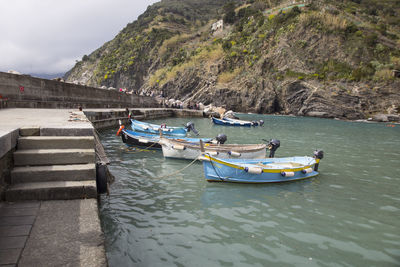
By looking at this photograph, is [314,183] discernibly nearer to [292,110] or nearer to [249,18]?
[292,110]

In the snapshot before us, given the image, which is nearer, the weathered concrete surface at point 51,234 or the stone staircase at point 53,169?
the weathered concrete surface at point 51,234

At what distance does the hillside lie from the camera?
1773 inches

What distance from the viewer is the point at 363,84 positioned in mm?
44750

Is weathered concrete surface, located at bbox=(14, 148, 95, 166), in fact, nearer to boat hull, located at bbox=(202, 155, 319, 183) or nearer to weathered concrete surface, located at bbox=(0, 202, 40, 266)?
weathered concrete surface, located at bbox=(0, 202, 40, 266)

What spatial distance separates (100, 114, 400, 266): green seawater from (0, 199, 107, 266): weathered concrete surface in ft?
3.80

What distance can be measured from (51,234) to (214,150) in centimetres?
841

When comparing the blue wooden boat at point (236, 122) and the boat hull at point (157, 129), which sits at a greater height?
the blue wooden boat at point (236, 122)

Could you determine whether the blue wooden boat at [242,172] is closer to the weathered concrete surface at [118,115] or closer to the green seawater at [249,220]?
the green seawater at [249,220]

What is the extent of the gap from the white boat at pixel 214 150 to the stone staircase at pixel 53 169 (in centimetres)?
667

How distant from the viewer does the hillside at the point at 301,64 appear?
4503 cm

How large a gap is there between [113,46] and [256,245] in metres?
118

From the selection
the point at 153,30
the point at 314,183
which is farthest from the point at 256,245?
the point at 153,30

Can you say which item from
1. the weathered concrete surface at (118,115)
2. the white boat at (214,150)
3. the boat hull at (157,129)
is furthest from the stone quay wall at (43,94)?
the white boat at (214,150)

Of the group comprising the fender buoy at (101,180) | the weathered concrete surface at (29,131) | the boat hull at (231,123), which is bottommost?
the fender buoy at (101,180)
